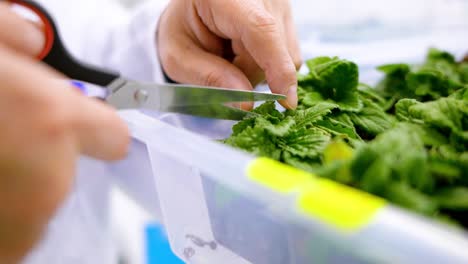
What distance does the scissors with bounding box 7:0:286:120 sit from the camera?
0.42 metres

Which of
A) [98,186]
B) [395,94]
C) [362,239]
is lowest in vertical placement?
[98,186]

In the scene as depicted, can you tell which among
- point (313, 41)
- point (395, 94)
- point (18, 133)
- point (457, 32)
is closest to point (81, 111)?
point (18, 133)

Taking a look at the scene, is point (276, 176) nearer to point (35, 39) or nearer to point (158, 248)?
point (35, 39)

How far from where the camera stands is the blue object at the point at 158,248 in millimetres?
802

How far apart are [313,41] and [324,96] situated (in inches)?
23.2

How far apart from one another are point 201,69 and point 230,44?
88 mm

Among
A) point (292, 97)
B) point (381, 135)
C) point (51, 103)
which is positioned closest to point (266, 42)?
point (292, 97)

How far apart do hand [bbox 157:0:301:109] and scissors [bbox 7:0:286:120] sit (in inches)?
2.2

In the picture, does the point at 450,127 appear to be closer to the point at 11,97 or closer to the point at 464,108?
the point at 464,108

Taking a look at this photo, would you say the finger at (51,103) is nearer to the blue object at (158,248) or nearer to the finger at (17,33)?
the finger at (17,33)

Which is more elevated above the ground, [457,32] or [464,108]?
[464,108]

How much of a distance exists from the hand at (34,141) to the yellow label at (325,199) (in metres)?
0.13

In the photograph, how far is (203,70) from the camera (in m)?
0.54

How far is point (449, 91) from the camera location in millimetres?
563
